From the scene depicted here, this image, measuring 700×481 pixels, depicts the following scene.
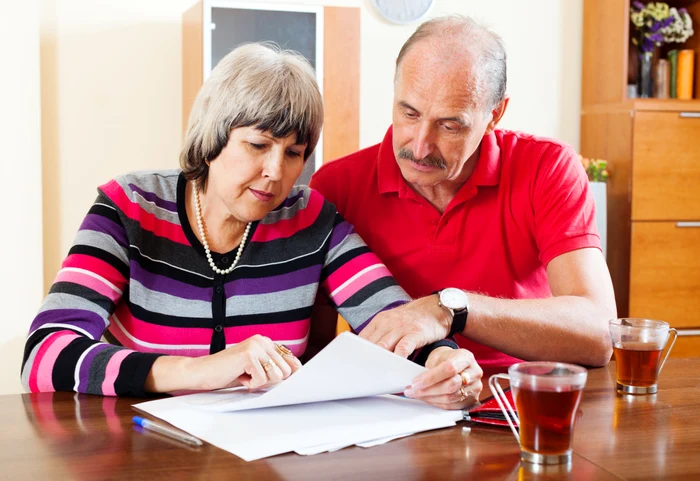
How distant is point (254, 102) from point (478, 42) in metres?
0.58

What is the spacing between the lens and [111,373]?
1.36 metres

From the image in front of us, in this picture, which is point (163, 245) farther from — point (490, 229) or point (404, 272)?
point (490, 229)

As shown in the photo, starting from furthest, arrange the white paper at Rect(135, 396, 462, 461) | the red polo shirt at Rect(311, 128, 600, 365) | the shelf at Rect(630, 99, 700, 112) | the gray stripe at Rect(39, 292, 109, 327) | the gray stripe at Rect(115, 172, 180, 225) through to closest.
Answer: the shelf at Rect(630, 99, 700, 112) < the red polo shirt at Rect(311, 128, 600, 365) < the gray stripe at Rect(115, 172, 180, 225) < the gray stripe at Rect(39, 292, 109, 327) < the white paper at Rect(135, 396, 462, 461)

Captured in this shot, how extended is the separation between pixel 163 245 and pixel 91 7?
2.48 metres

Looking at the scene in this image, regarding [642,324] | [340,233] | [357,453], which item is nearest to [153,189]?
[340,233]

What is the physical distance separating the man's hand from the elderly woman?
0.03 m

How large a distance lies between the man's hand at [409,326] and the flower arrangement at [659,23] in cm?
307

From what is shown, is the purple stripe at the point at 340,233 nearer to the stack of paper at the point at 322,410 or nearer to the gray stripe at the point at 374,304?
the gray stripe at the point at 374,304

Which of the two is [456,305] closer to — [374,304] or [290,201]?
[374,304]

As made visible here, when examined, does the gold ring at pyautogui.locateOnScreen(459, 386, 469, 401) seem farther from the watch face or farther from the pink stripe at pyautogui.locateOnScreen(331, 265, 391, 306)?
the pink stripe at pyautogui.locateOnScreen(331, 265, 391, 306)

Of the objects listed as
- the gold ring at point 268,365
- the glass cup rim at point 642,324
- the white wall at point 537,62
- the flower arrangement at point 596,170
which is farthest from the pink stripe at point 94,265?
the flower arrangement at point 596,170

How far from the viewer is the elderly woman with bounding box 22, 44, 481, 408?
5.38ft

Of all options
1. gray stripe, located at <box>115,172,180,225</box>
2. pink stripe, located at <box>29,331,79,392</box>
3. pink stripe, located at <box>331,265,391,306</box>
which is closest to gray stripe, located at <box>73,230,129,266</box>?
gray stripe, located at <box>115,172,180,225</box>

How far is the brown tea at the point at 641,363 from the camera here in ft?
4.57
